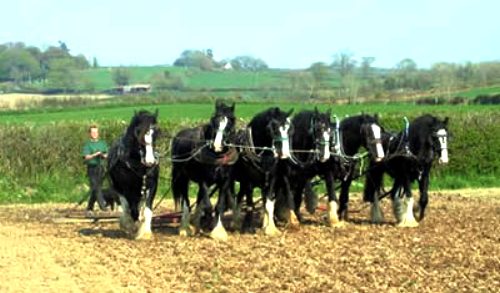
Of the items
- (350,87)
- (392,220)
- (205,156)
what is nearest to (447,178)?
(392,220)

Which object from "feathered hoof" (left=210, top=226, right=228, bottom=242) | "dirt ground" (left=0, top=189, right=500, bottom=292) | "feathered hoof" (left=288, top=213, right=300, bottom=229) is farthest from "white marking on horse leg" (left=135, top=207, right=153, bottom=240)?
"feathered hoof" (left=288, top=213, right=300, bottom=229)

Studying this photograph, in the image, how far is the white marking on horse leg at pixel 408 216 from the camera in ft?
51.4

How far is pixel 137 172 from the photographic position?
1448cm

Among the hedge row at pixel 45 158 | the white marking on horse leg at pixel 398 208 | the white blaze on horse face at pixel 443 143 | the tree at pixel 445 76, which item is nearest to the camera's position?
the white blaze on horse face at pixel 443 143

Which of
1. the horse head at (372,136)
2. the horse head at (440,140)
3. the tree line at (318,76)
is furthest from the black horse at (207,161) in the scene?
the tree line at (318,76)

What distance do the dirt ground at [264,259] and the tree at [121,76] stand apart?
58806 millimetres

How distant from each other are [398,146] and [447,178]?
11146 mm

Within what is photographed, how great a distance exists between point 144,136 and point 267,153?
2.12 metres

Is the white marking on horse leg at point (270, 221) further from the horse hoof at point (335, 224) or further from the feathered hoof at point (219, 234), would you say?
the horse hoof at point (335, 224)

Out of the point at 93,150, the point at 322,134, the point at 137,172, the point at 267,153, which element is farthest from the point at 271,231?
the point at 93,150

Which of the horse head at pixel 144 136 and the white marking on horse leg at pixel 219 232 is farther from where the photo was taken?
the white marking on horse leg at pixel 219 232

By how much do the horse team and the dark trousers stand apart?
7.67 ft

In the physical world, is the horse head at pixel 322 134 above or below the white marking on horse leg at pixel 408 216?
above

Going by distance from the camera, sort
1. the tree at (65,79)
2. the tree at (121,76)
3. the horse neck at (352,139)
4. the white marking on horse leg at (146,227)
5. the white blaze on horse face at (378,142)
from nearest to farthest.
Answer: the white marking on horse leg at (146,227)
the white blaze on horse face at (378,142)
the horse neck at (352,139)
the tree at (65,79)
the tree at (121,76)
